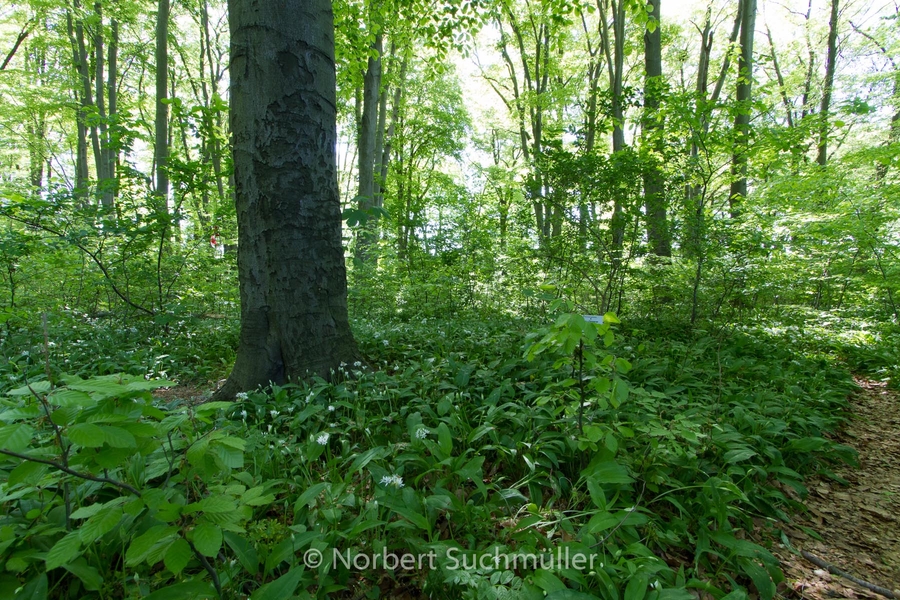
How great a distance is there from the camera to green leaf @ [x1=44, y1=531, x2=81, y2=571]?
3.79 feet

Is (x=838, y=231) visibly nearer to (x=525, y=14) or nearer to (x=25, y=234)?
(x=25, y=234)

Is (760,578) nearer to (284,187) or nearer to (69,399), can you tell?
(69,399)

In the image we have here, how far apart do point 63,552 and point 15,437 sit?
0.38 metres

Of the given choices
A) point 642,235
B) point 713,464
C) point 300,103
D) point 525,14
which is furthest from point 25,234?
point 525,14

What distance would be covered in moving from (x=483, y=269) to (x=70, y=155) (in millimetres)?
26866

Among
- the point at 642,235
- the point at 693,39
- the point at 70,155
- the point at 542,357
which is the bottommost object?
the point at 542,357

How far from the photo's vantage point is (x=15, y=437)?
1081mm

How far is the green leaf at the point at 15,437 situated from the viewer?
1.06m

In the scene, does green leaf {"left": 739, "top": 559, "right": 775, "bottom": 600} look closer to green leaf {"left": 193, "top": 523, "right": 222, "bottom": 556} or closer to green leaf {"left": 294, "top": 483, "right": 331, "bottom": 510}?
green leaf {"left": 294, "top": 483, "right": 331, "bottom": 510}

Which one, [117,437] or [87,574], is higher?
[117,437]

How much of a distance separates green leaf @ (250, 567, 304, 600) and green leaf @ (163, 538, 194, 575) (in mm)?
286

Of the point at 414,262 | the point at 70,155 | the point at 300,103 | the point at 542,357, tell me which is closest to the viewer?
the point at 300,103

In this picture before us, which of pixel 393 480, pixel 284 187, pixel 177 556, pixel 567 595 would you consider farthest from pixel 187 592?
pixel 284 187

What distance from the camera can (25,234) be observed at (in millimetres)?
4836
